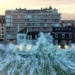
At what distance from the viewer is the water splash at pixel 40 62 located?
5.07m

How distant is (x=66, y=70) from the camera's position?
5094 mm

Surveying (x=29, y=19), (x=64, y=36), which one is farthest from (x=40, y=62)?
(x=29, y=19)

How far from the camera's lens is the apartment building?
159 ft

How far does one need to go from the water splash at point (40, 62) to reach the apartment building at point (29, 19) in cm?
4275

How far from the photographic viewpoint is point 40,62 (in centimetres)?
512

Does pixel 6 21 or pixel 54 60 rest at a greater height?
pixel 6 21

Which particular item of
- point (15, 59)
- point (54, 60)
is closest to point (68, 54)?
point (54, 60)

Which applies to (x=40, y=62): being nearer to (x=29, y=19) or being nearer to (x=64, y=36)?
(x=64, y=36)

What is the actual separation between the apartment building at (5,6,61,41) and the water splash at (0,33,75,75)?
42.7 metres

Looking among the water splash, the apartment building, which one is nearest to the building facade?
the apartment building

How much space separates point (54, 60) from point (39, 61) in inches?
10.2

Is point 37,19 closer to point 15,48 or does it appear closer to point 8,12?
point 8,12

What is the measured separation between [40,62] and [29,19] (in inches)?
1759

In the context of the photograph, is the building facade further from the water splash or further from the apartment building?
the water splash
